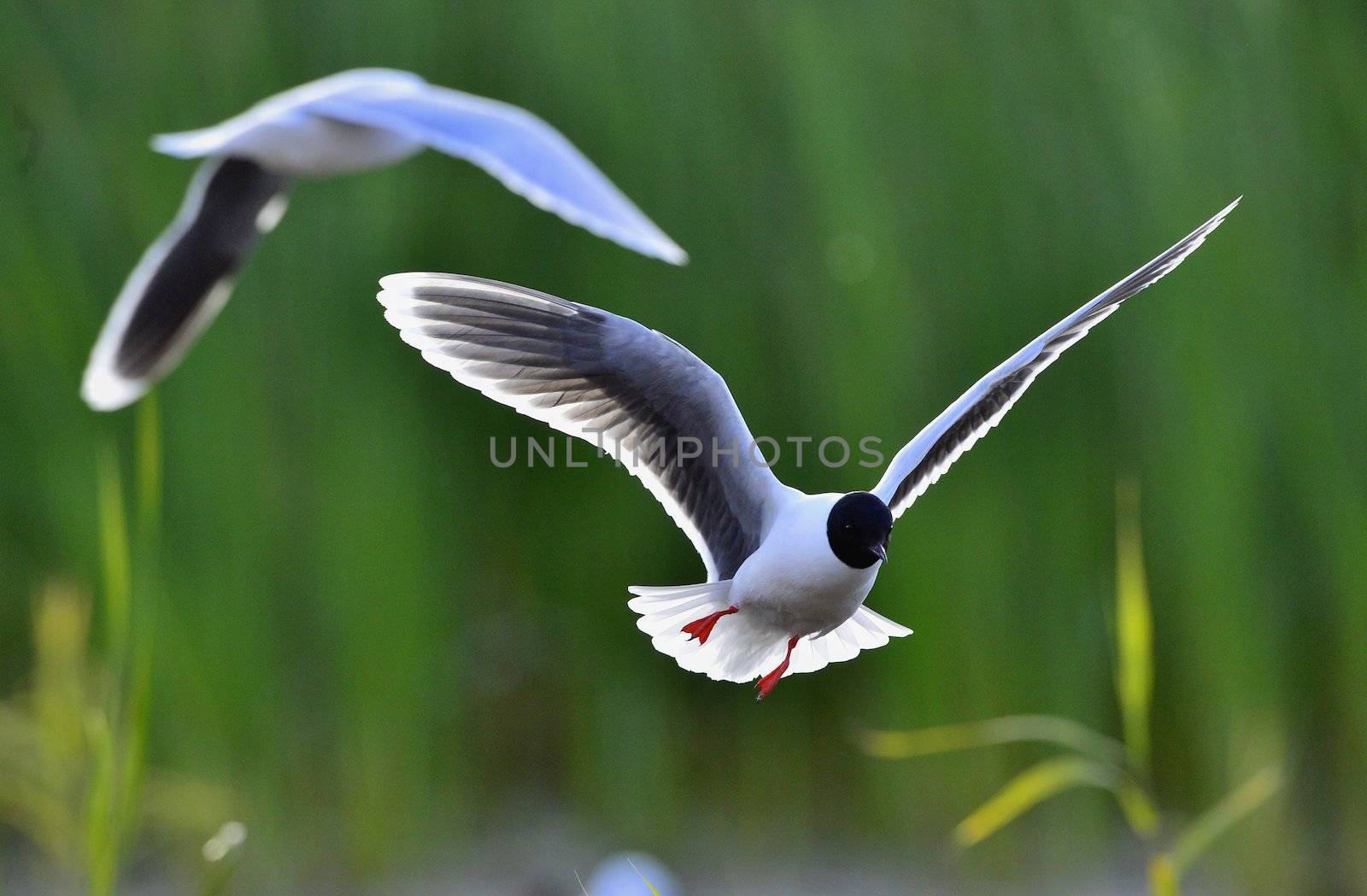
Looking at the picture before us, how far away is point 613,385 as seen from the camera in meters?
1.12

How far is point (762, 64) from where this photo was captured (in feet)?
6.01

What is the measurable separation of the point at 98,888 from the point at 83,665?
2.62ft

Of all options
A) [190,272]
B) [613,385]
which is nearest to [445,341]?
[613,385]

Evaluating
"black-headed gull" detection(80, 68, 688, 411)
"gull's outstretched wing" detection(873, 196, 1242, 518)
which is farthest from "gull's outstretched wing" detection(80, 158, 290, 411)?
"gull's outstretched wing" detection(873, 196, 1242, 518)

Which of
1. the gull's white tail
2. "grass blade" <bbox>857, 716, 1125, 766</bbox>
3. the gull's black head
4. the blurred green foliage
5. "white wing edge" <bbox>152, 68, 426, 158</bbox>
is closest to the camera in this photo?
the gull's black head

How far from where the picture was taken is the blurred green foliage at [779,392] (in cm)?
174

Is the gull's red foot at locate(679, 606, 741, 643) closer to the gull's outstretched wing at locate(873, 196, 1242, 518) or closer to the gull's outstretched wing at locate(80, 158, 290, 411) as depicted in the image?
the gull's outstretched wing at locate(873, 196, 1242, 518)

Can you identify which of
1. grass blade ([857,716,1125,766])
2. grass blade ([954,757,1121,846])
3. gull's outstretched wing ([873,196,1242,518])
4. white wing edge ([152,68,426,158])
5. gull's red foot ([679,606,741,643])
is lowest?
grass blade ([857,716,1125,766])

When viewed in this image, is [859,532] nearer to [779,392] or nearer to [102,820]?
[102,820]

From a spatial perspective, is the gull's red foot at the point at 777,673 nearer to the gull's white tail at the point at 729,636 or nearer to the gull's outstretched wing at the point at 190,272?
the gull's white tail at the point at 729,636

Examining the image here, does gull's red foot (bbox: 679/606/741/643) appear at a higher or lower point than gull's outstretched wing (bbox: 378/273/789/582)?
lower

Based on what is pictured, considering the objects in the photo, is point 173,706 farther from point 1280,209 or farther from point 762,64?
point 1280,209

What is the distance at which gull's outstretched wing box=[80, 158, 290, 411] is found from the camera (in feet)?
5.03

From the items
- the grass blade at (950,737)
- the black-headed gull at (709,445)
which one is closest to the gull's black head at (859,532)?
the black-headed gull at (709,445)
